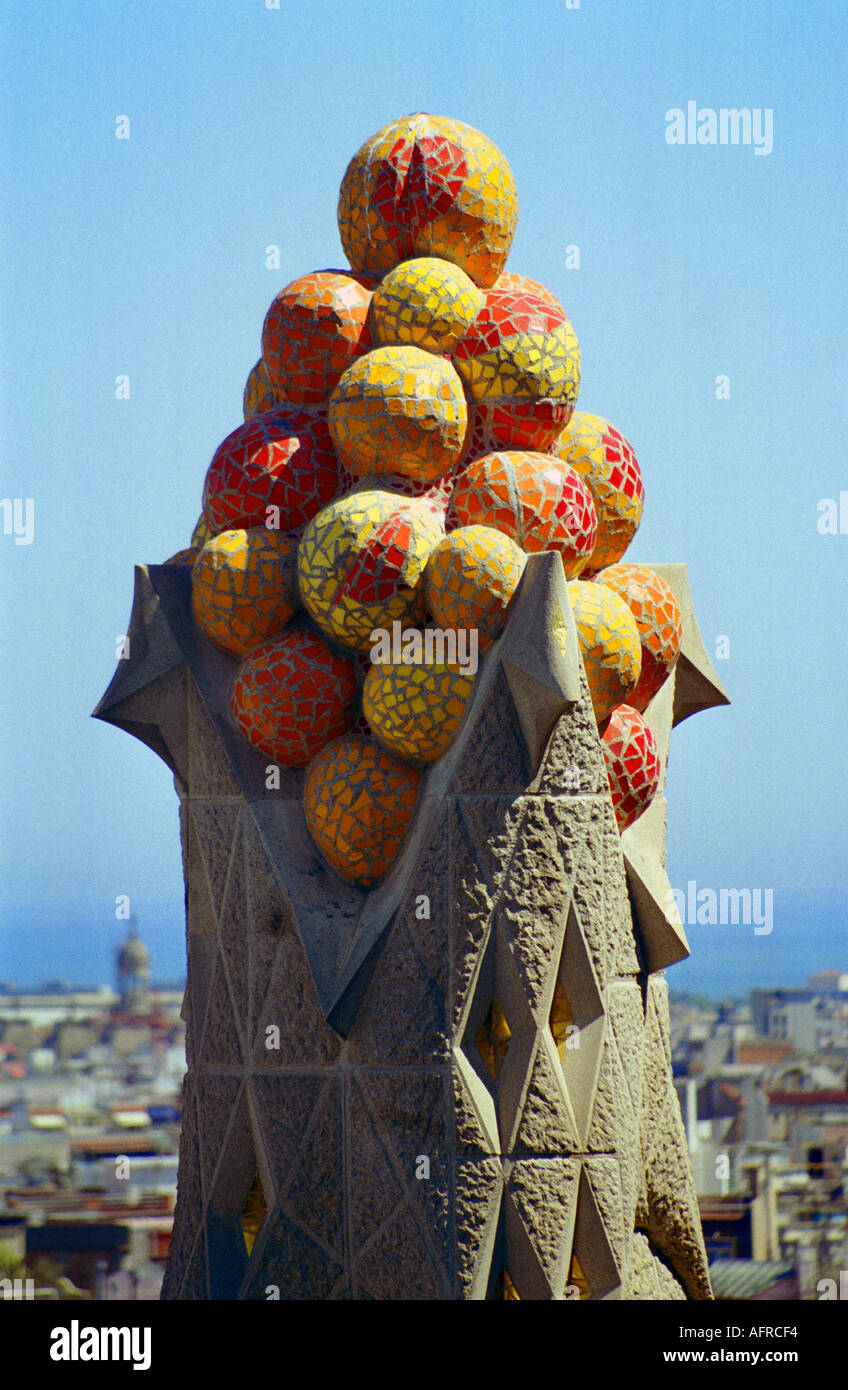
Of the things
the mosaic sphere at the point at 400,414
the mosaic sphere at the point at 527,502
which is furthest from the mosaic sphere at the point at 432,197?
the mosaic sphere at the point at 527,502

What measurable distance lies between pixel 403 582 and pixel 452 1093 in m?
2.46

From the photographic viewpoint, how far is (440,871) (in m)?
9.00

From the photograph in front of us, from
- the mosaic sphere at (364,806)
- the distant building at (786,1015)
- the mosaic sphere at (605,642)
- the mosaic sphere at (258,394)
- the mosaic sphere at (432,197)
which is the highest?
the mosaic sphere at (432,197)

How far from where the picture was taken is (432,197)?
9.88 meters

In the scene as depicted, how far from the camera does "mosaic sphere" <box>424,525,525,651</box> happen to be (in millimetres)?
9000

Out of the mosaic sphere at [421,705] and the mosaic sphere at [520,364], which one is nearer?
the mosaic sphere at [421,705]

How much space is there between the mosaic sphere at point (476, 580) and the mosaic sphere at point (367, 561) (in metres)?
0.17

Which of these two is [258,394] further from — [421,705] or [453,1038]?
[453,1038]

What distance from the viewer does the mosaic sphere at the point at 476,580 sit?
9000 millimetres

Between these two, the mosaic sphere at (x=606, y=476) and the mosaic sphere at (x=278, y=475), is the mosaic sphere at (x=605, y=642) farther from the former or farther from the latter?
the mosaic sphere at (x=278, y=475)

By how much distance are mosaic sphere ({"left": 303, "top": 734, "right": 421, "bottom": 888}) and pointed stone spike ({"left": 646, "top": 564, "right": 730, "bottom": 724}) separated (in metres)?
2.06

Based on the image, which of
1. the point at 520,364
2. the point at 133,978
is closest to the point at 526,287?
the point at 520,364

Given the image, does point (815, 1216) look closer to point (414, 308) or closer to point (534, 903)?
point (534, 903)
